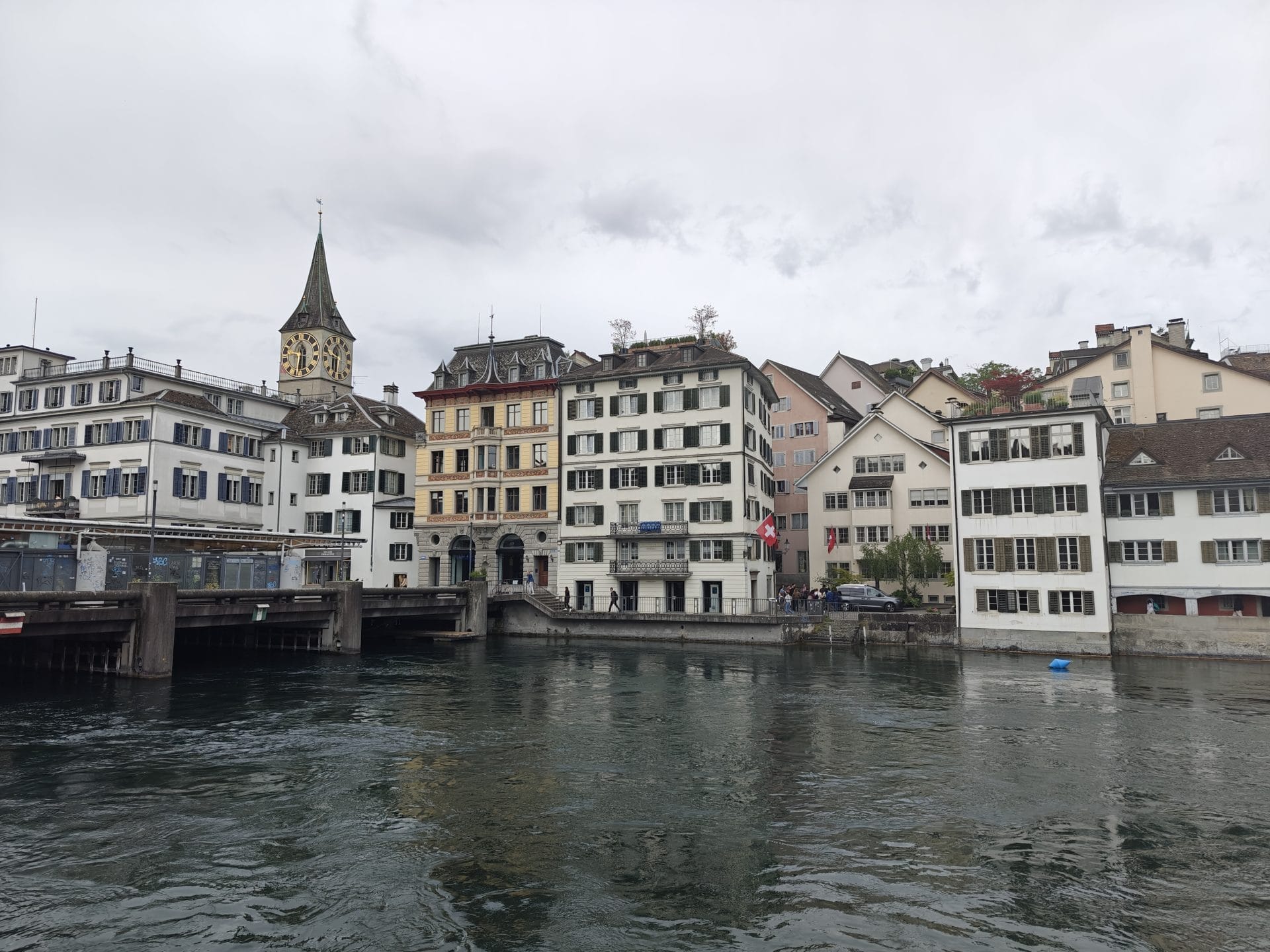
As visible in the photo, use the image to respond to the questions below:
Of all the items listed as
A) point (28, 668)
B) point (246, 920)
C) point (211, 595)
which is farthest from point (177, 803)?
point (28, 668)

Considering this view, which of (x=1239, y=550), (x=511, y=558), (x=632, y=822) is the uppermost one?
(x=511, y=558)

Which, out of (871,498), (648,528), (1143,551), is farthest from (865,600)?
(1143,551)

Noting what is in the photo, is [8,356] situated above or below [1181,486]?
above

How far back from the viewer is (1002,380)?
82.7 meters

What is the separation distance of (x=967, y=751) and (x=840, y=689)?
39.2ft

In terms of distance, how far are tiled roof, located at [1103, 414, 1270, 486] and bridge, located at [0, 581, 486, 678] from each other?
40.0m

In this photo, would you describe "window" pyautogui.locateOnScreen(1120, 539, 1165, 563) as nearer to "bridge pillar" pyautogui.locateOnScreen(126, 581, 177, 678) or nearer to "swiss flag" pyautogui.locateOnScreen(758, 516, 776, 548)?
"swiss flag" pyautogui.locateOnScreen(758, 516, 776, 548)

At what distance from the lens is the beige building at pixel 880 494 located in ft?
205

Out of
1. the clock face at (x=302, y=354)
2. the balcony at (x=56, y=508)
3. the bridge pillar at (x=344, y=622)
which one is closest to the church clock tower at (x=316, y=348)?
the clock face at (x=302, y=354)

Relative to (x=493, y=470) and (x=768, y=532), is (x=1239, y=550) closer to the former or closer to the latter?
(x=768, y=532)

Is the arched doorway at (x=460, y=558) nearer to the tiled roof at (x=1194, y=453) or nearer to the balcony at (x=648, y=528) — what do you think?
the balcony at (x=648, y=528)

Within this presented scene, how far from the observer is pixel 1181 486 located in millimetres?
47031

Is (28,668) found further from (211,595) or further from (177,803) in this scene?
(177,803)

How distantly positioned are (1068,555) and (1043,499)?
3209mm
